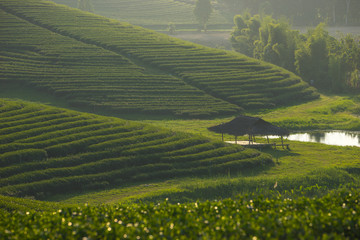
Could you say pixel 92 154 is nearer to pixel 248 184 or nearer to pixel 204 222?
pixel 248 184

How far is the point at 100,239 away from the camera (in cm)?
1731

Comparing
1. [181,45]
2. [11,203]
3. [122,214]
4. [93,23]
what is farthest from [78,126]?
[93,23]

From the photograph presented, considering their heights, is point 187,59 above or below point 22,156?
above

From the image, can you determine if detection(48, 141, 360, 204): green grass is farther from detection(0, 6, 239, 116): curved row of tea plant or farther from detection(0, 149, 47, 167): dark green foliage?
detection(0, 6, 239, 116): curved row of tea plant

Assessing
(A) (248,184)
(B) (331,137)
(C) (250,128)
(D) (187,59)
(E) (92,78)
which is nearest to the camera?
(A) (248,184)

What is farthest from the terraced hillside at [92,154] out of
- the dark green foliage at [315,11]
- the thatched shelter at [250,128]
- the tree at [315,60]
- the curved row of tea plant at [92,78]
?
the dark green foliage at [315,11]

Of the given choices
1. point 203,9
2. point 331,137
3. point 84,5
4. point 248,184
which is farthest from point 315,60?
point 84,5

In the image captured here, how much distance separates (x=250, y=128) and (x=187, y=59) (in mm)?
32746

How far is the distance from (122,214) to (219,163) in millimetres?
19180

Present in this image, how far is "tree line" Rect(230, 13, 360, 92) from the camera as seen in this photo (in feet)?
245

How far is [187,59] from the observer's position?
74.9m

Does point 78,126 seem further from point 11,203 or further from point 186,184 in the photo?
point 11,203

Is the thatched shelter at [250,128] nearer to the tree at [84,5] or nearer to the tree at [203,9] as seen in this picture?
the tree at [203,9]

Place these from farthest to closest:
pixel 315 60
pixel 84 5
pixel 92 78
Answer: pixel 84 5 < pixel 315 60 < pixel 92 78
